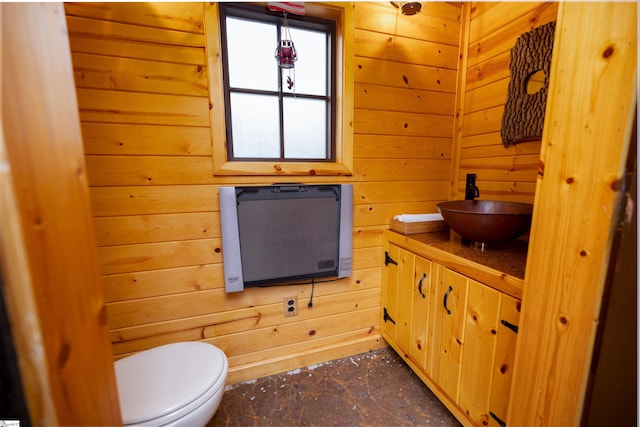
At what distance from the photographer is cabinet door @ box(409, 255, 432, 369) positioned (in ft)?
4.37

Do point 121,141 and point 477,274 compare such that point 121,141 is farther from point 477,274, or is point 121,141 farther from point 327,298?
point 477,274

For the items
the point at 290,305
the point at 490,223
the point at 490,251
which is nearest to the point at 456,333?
the point at 490,251

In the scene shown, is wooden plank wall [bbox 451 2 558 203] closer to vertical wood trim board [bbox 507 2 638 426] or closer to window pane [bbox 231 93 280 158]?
vertical wood trim board [bbox 507 2 638 426]

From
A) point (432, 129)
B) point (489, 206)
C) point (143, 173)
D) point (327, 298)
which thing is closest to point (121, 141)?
point (143, 173)

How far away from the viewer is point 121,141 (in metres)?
1.21

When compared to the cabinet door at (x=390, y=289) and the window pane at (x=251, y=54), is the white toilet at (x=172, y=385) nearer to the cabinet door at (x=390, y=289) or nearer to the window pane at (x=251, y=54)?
the cabinet door at (x=390, y=289)

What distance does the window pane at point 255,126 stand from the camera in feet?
4.76

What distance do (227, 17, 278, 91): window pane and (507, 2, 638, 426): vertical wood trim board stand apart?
1254 mm

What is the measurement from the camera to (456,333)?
1172mm

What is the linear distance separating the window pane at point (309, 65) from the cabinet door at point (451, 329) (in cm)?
125

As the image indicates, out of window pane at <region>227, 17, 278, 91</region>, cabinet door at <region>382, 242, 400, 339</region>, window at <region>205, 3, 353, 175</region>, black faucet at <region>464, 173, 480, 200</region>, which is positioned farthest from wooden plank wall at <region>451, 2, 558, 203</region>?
window pane at <region>227, 17, 278, 91</region>

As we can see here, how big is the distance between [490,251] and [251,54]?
1572mm

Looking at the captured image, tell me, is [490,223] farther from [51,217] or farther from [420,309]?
[51,217]

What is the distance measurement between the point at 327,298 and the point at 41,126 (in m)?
1.50
